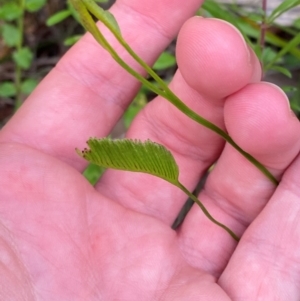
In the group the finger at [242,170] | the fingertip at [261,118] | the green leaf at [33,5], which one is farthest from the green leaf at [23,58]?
the fingertip at [261,118]

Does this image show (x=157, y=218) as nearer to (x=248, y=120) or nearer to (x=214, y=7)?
(x=248, y=120)

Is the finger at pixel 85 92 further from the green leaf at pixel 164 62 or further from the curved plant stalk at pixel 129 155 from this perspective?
the curved plant stalk at pixel 129 155

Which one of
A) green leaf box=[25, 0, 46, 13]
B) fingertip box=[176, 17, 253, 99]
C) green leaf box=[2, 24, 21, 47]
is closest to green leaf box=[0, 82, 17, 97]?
green leaf box=[2, 24, 21, 47]

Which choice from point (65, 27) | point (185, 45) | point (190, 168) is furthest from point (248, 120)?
point (65, 27)

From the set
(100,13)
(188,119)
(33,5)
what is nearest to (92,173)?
(188,119)

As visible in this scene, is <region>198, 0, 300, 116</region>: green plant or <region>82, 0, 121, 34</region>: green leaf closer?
<region>82, 0, 121, 34</region>: green leaf

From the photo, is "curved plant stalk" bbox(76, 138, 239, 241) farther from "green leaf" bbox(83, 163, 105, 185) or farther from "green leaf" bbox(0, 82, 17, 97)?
"green leaf" bbox(0, 82, 17, 97)

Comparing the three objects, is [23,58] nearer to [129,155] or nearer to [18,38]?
[18,38]
